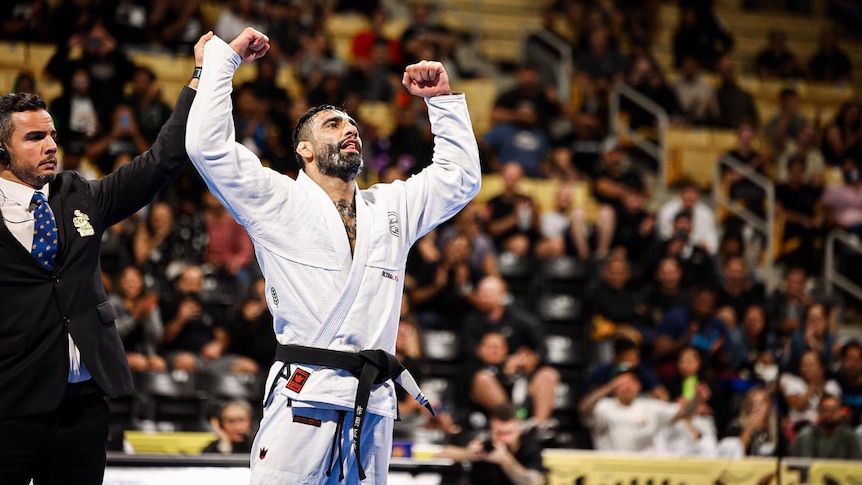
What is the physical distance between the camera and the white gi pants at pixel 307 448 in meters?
4.32

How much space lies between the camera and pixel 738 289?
12305 mm

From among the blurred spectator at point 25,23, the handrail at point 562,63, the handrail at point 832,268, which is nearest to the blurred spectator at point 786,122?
the handrail at point 832,268

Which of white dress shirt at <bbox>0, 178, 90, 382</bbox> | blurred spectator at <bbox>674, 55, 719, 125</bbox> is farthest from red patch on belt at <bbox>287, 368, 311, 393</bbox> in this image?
blurred spectator at <bbox>674, 55, 719, 125</bbox>

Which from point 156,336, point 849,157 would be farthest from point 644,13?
point 156,336

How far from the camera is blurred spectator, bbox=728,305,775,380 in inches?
445

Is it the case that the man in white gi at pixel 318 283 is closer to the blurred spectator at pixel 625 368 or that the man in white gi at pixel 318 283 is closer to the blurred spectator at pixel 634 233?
the blurred spectator at pixel 625 368

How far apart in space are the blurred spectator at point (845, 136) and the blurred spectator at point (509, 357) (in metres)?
5.49

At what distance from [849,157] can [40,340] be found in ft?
40.4

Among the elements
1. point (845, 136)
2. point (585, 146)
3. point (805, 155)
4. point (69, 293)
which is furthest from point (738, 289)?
point (69, 293)

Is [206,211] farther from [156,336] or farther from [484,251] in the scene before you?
[484,251]

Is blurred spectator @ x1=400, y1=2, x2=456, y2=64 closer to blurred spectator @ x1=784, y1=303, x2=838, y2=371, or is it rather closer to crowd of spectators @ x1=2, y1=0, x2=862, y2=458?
crowd of spectators @ x1=2, y1=0, x2=862, y2=458

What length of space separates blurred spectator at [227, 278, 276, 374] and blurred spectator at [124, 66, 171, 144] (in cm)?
242

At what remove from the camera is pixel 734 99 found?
15.1 meters

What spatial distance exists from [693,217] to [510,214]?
7.44 ft
